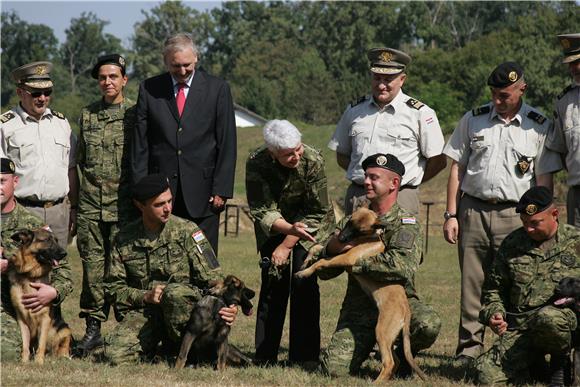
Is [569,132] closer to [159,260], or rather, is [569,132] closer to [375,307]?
[375,307]

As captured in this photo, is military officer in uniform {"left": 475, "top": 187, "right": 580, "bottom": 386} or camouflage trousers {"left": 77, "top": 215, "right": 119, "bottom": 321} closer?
military officer in uniform {"left": 475, "top": 187, "right": 580, "bottom": 386}

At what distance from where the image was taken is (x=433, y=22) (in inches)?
3393

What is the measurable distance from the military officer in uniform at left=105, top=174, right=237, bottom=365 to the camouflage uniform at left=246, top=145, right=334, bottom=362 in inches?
20.6

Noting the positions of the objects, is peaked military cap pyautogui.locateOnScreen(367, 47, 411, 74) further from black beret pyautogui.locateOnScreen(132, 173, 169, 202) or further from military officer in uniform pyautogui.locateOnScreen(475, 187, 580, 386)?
black beret pyautogui.locateOnScreen(132, 173, 169, 202)

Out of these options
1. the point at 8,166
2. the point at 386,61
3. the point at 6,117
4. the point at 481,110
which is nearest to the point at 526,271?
the point at 481,110

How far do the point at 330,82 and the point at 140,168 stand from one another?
65.1 metres

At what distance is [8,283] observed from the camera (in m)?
7.35

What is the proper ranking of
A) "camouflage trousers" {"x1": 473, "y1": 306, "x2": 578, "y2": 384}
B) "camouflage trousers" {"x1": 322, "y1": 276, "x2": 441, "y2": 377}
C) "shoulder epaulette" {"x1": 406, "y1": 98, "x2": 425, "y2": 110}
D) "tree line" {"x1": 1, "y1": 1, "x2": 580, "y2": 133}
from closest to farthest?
"camouflage trousers" {"x1": 473, "y1": 306, "x2": 578, "y2": 384} → "camouflage trousers" {"x1": 322, "y1": 276, "x2": 441, "y2": 377} → "shoulder epaulette" {"x1": 406, "y1": 98, "x2": 425, "y2": 110} → "tree line" {"x1": 1, "y1": 1, "x2": 580, "y2": 133}

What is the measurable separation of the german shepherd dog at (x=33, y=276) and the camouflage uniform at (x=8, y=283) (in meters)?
0.09

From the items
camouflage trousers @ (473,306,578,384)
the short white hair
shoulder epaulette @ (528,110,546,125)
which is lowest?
camouflage trousers @ (473,306,578,384)

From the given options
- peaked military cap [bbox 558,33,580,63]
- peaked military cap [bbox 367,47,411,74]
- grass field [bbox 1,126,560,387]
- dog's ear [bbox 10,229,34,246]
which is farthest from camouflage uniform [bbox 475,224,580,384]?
dog's ear [bbox 10,229,34,246]

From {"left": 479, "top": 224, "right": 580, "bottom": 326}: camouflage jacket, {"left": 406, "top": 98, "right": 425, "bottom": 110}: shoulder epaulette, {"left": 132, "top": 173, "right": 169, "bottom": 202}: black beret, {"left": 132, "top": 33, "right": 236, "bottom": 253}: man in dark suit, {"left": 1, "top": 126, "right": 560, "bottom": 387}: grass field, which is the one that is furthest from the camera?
{"left": 406, "top": 98, "right": 425, "bottom": 110}: shoulder epaulette

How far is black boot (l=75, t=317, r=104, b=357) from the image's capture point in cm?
802

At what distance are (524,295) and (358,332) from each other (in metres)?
1.26
